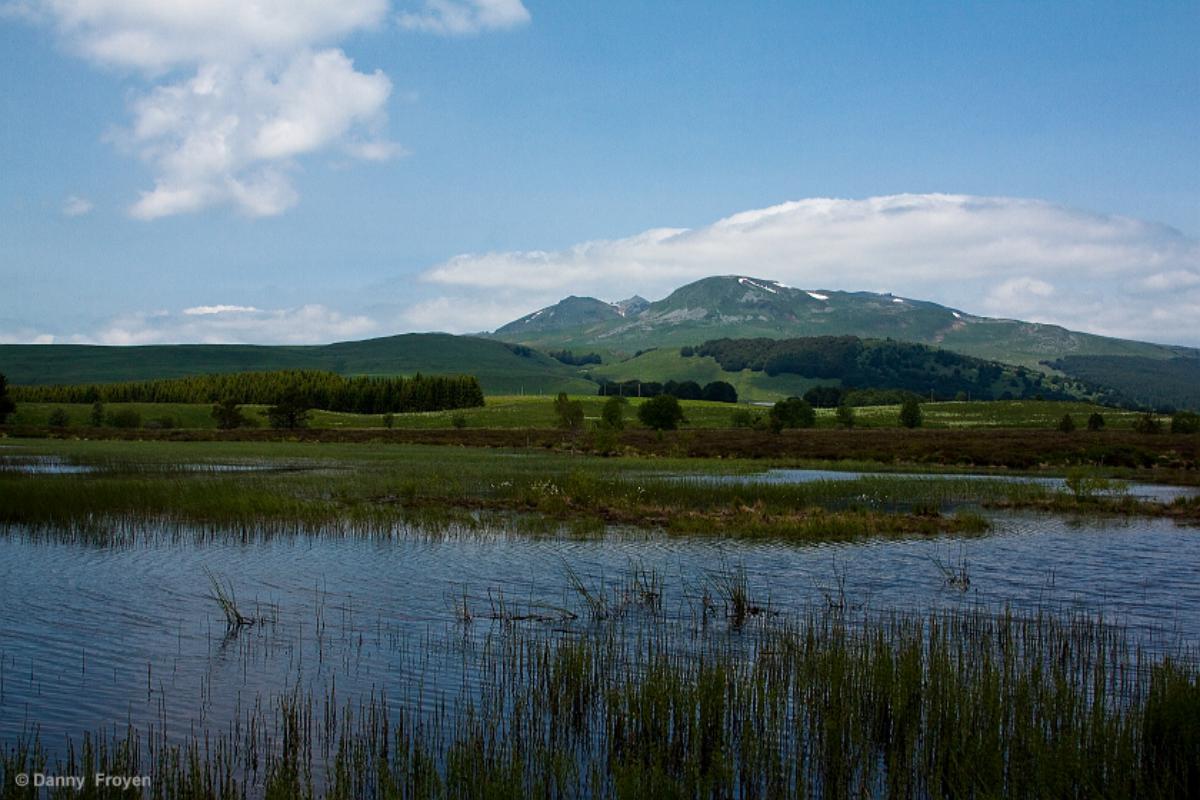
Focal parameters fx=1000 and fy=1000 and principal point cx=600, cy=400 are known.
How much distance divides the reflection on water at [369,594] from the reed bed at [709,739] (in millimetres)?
1528

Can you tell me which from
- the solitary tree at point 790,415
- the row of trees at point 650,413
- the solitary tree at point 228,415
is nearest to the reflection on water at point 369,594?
the solitary tree at point 790,415

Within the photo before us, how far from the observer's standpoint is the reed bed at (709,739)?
36.2ft

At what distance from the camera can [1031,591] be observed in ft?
81.1

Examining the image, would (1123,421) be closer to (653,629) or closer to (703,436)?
(703,436)

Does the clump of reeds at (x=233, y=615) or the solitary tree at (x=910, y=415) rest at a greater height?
the solitary tree at (x=910, y=415)

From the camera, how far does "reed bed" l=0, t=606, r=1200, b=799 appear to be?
1102 cm

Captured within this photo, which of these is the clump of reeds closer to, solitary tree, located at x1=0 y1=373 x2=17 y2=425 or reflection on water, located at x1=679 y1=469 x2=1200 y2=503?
reflection on water, located at x1=679 y1=469 x2=1200 y2=503

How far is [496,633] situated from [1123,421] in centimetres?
17698

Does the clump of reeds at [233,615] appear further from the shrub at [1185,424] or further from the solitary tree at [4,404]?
the solitary tree at [4,404]

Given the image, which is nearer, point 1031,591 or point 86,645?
point 86,645

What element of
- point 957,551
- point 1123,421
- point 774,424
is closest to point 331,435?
point 774,424

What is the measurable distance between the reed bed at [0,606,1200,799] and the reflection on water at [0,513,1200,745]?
5.01ft

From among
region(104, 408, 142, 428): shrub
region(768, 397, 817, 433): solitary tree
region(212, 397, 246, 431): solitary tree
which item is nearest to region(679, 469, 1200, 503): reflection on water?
region(768, 397, 817, 433): solitary tree

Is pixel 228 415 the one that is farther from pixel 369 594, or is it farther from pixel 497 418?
pixel 369 594
